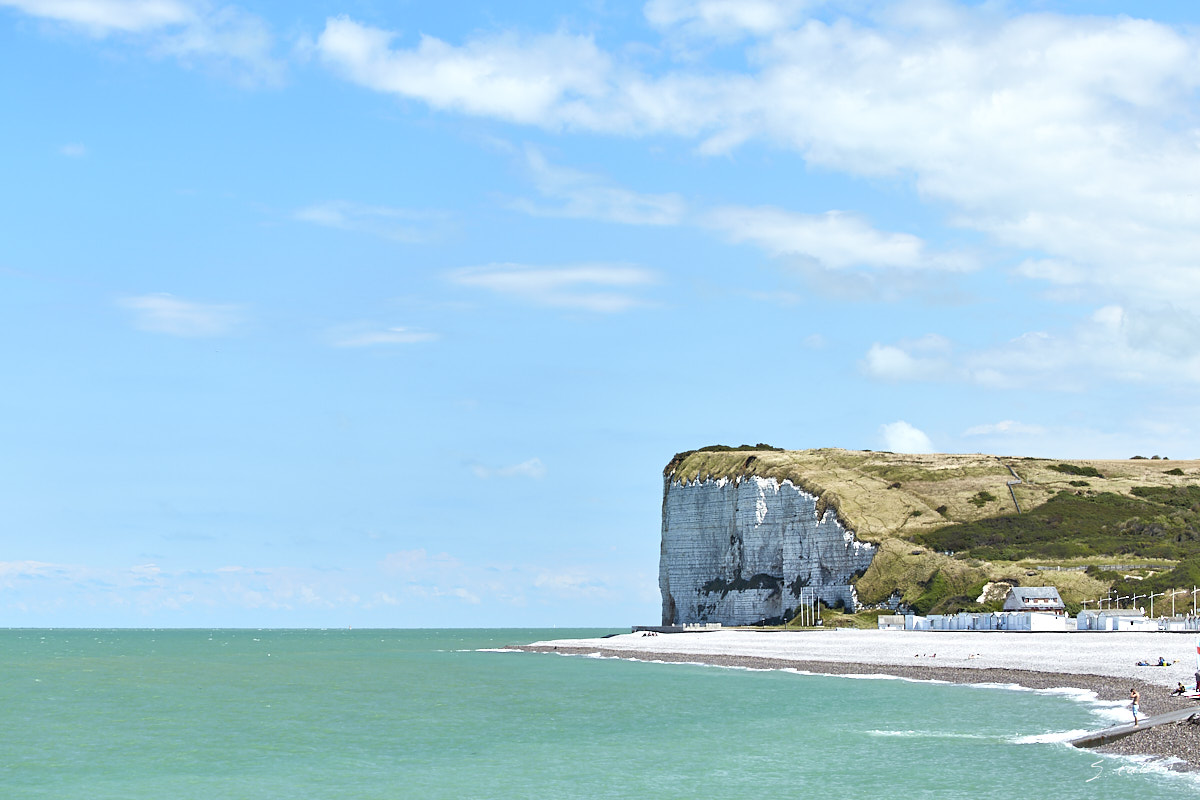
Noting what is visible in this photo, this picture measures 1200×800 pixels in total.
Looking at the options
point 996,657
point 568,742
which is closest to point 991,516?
point 996,657

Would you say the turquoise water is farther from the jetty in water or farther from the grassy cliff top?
the grassy cliff top

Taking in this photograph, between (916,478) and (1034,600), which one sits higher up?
(916,478)

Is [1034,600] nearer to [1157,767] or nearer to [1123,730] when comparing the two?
[1123,730]

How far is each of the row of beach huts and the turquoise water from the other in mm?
31897

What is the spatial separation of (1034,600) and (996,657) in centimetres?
3165

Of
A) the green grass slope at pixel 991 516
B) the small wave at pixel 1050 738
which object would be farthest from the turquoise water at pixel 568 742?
the green grass slope at pixel 991 516

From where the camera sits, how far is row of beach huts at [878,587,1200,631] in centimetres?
9269

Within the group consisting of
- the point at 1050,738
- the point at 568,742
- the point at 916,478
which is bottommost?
the point at 568,742

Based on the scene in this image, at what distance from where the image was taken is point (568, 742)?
4841cm

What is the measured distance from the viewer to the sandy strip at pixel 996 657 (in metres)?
47.8

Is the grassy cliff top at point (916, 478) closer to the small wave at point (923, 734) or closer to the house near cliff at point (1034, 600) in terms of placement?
the house near cliff at point (1034, 600)

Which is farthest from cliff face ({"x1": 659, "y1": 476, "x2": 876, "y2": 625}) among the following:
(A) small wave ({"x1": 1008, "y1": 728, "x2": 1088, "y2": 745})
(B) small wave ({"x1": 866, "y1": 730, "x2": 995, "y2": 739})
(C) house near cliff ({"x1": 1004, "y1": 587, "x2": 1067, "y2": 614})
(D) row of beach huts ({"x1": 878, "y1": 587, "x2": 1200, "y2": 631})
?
(A) small wave ({"x1": 1008, "y1": 728, "x2": 1088, "y2": 745})

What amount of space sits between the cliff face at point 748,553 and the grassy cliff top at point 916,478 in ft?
6.17

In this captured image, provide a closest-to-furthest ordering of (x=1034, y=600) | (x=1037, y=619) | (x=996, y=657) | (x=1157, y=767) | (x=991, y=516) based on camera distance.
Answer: (x=1157, y=767) < (x=996, y=657) < (x=1037, y=619) < (x=1034, y=600) < (x=991, y=516)
